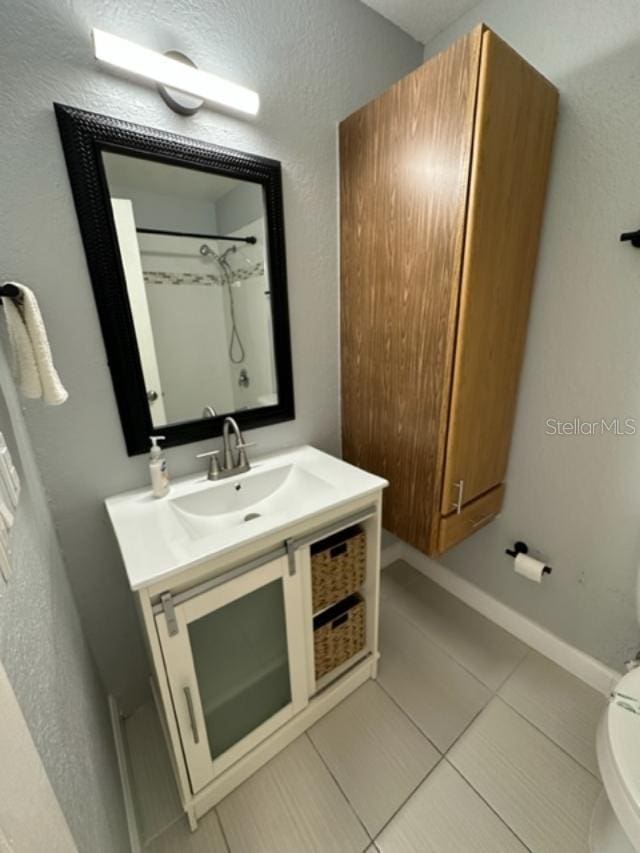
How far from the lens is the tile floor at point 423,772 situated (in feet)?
3.28

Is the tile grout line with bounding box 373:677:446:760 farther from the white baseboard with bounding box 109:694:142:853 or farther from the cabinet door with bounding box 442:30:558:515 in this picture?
the white baseboard with bounding box 109:694:142:853

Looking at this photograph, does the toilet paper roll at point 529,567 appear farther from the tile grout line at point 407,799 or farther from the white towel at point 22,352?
the white towel at point 22,352

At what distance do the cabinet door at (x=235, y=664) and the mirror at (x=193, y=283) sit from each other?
0.60 m

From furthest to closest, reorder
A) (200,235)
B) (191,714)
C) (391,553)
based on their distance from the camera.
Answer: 1. (391,553)
2. (200,235)
3. (191,714)

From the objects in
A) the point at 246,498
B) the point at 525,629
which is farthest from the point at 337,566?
the point at 525,629

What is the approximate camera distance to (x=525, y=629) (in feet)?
5.10

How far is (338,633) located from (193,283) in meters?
1.31

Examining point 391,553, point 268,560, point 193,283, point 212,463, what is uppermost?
point 193,283

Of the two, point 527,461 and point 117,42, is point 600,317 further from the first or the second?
point 117,42

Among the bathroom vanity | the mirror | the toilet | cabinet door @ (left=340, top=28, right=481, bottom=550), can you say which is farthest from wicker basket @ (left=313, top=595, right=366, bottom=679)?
the mirror

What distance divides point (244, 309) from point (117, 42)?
70cm

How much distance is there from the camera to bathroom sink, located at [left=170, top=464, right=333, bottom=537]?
114 centimetres

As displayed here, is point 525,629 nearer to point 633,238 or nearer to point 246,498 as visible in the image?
point 246,498

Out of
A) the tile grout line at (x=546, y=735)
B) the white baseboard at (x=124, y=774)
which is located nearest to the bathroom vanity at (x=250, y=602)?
→ the white baseboard at (x=124, y=774)
